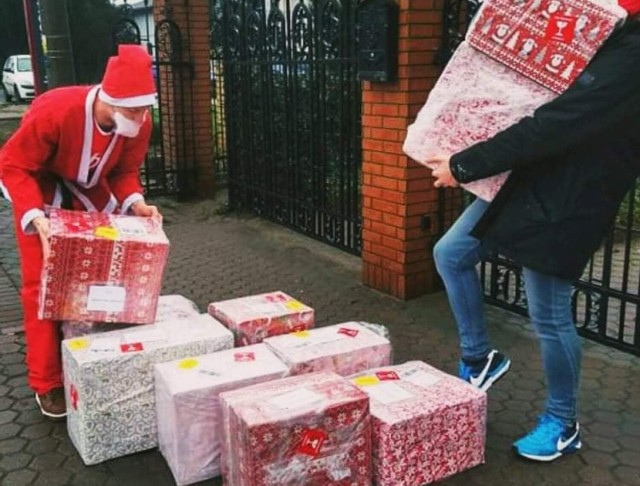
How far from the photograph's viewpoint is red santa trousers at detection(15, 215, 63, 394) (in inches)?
136

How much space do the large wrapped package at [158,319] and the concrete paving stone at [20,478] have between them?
613mm

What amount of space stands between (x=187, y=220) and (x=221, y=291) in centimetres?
276

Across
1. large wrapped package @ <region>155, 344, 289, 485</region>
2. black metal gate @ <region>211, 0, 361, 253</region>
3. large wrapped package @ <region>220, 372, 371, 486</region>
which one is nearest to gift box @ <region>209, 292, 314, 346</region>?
large wrapped package @ <region>155, 344, 289, 485</region>

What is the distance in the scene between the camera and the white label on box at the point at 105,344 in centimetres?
321

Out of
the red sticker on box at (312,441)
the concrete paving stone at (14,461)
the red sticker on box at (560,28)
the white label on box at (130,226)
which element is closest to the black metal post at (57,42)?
the white label on box at (130,226)

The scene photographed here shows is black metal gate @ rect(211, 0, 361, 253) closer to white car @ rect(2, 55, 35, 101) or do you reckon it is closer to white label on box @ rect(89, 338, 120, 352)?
white label on box @ rect(89, 338, 120, 352)

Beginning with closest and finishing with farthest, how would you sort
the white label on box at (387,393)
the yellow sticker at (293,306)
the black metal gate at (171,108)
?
the white label on box at (387,393)
the yellow sticker at (293,306)
the black metal gate at (171,108)

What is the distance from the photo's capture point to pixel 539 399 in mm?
3809

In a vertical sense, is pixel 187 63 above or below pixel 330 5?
below

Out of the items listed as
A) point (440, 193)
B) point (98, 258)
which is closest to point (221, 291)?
point (440, 193)

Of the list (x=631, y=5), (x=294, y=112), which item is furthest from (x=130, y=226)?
(x=294, y=112)

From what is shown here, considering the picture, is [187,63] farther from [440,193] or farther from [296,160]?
[440,193]

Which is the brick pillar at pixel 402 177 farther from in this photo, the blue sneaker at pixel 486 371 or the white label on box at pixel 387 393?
the white label on box at pixel 387 393

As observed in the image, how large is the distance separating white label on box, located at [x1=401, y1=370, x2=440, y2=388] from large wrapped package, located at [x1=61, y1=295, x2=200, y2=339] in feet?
3.75
